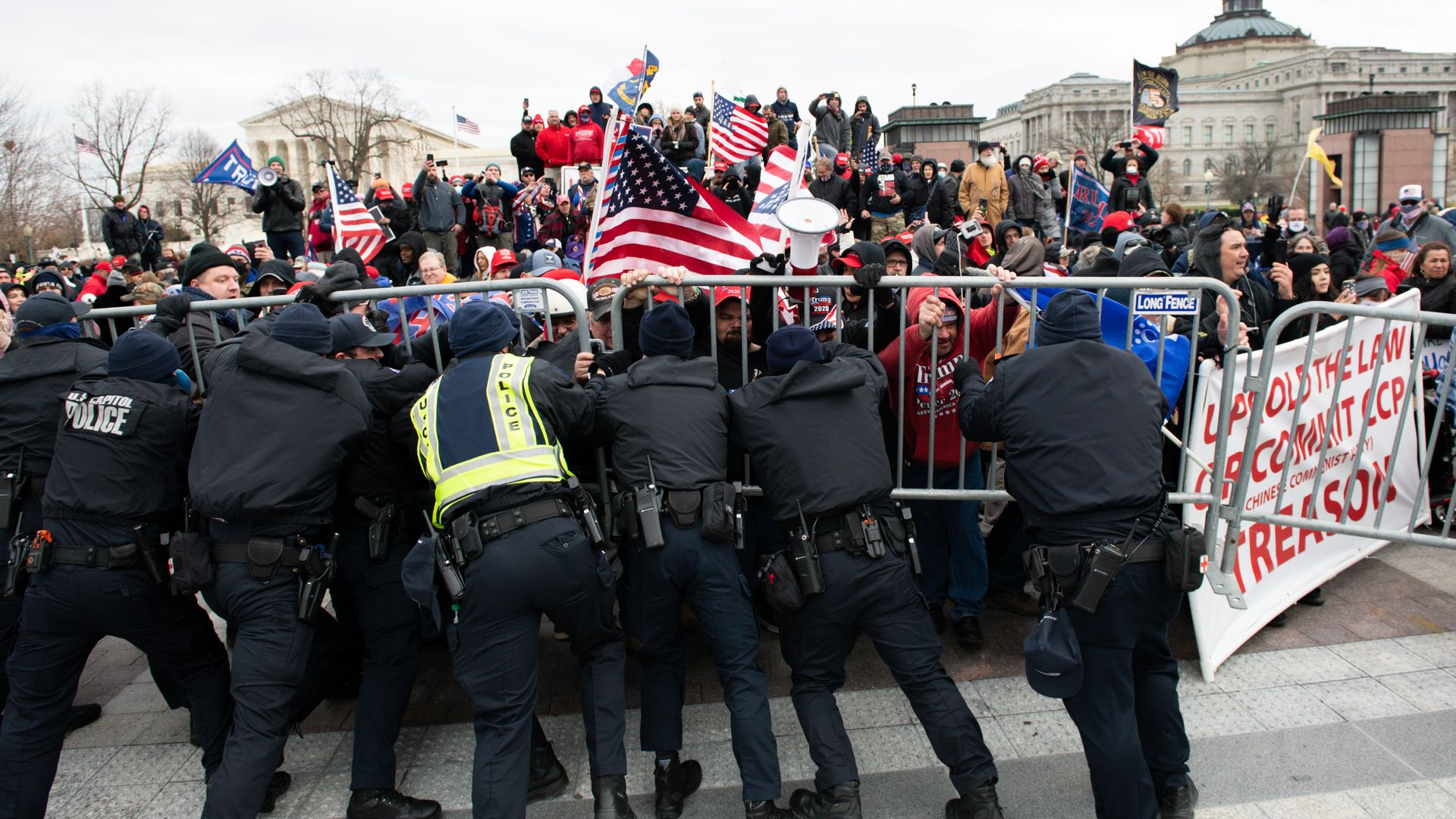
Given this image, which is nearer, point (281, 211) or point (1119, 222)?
point (1119, 222)

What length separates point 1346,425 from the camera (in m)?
5.30

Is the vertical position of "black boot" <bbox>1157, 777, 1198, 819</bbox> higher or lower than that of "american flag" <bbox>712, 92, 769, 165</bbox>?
lower

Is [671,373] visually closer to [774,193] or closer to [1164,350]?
[1164,350]

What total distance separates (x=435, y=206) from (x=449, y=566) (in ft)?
33.1

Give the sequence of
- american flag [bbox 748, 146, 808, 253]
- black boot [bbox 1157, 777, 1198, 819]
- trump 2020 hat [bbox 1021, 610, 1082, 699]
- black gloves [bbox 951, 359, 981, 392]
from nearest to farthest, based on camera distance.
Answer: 1. trump 2020 hat [bbox 1021, 610, 1082, 699]
2. black boot [bbox 1157, 777, 1198, 819]
3. black gloves [bbox 951, 359, 981, 392]
4. american flag [bbox 748, 146, 808, 253]

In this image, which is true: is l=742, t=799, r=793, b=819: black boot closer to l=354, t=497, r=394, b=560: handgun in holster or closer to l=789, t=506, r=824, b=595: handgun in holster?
l=789, t=506, r=824, b=595: handgun in holster

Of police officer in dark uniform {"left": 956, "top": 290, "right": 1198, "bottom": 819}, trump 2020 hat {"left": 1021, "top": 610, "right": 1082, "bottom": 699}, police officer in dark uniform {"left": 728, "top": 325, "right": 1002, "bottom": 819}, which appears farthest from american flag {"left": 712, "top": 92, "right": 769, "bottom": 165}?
trump 2020 hat {"left": 1021, "top": 610, "right": 1082, "bottom": 699}

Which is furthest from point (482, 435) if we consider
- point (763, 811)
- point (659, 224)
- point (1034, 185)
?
point (1034, 185)

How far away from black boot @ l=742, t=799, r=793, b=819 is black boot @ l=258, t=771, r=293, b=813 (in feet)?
6.84

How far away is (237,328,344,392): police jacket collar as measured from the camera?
3793 millimetres

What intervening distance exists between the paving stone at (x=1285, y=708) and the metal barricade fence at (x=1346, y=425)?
0.65 metres

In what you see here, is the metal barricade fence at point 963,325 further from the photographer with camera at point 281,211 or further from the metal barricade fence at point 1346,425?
the photographer with camera at point 281,211

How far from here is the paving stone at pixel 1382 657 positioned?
476 centimetres

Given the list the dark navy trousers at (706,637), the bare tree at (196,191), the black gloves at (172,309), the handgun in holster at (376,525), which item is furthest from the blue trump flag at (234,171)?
the bare tree at (196,191)
